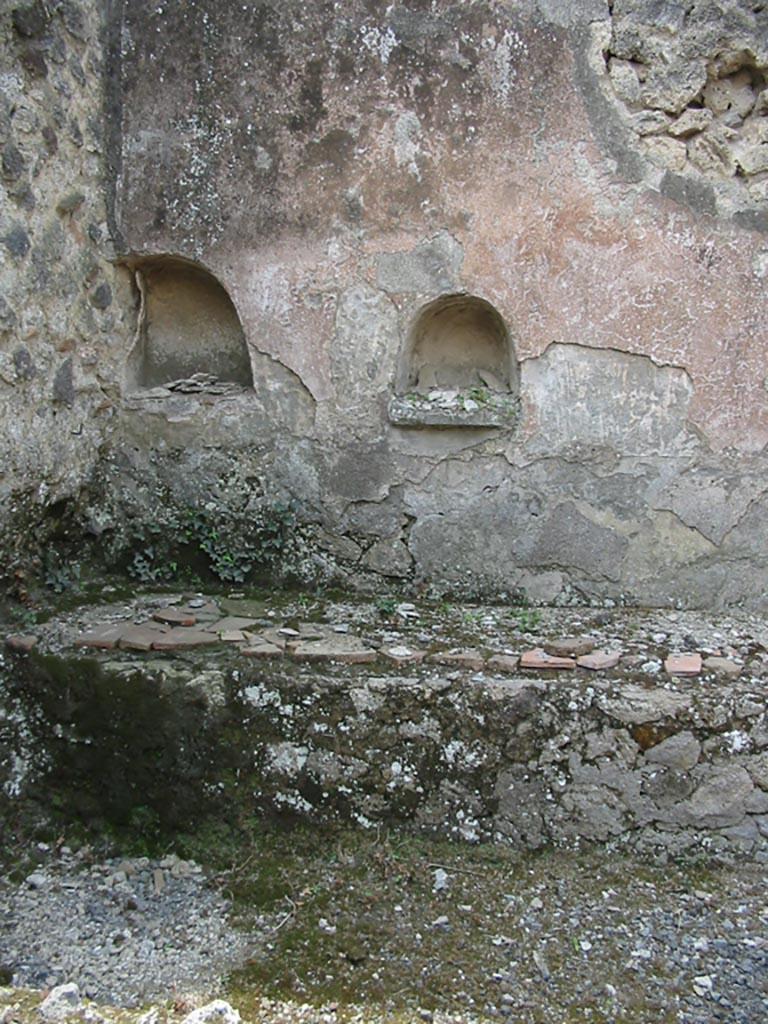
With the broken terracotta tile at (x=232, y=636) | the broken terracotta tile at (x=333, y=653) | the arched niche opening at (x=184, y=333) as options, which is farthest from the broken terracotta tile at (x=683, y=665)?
the arched niche opening at (x=184, y=333)

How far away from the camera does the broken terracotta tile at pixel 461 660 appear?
2.79 meters

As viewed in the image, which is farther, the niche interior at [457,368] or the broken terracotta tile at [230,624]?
the niche interior at [457,368]

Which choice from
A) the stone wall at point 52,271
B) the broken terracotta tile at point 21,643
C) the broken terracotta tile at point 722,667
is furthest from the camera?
the stone wall at point 52,271

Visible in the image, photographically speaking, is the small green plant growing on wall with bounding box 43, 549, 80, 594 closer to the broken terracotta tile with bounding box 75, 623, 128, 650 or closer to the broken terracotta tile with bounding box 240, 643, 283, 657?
the broken terracotta tile with bounding box 75, 623, 128, 650

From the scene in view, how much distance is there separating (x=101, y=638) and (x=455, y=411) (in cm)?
153

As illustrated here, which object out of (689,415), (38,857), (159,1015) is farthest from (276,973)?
(689,415)

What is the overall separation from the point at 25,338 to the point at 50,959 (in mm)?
1985

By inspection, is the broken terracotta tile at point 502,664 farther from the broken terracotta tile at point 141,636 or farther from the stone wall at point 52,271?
the stone wall at point 52,271

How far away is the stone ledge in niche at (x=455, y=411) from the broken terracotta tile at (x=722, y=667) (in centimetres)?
113

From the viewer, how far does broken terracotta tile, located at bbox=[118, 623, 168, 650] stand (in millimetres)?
2877

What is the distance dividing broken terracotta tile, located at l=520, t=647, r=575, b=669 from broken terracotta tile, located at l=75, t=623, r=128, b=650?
1.35 meters

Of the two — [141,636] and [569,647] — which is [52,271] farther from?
[569,647]

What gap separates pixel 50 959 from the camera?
7.53 ft

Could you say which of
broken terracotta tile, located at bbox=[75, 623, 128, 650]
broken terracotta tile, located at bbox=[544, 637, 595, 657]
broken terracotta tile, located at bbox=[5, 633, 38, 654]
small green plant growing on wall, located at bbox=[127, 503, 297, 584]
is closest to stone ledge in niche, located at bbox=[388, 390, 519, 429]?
small green plant growing on wall, located at bbox=[127, 503, 297, 584]
